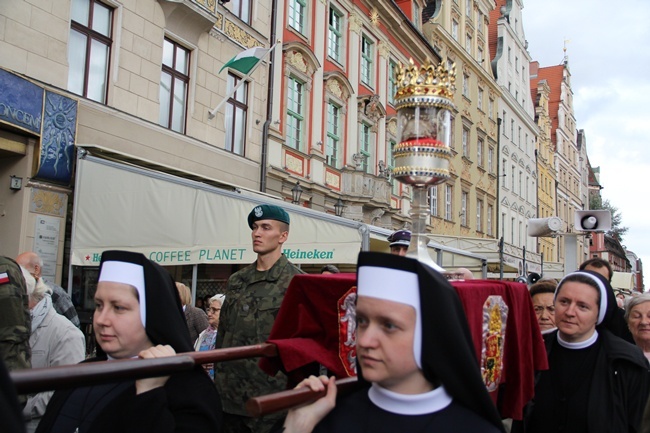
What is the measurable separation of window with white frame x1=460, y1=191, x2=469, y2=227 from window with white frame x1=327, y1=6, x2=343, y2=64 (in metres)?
13.9

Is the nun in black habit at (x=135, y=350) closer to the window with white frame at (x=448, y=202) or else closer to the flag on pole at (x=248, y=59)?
the flag on pole at (x=248, y=59)

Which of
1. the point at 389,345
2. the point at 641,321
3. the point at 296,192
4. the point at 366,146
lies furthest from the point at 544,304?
the point at 366,146

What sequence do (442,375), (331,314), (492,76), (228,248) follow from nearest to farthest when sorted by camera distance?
(442,375) → (331,314) → (228,248) → (492,76)

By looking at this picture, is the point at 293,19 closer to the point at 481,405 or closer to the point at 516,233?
the point at 481,405

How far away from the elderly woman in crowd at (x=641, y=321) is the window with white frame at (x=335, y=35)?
54.8 ft

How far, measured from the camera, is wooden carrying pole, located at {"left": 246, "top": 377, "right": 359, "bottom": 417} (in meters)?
1.71

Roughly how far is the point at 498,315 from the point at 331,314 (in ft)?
2.56

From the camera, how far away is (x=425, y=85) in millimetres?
3037

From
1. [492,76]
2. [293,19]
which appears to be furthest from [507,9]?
[293,19]

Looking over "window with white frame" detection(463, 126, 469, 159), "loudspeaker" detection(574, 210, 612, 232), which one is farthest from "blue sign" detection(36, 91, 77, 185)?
"window with white frame" detection(463, 126, 469, 159)

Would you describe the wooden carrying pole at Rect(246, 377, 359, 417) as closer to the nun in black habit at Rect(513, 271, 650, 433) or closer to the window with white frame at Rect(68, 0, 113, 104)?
the nun in black habit at Rect(513, 271, 650, 433)

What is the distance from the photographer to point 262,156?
16.2 meters

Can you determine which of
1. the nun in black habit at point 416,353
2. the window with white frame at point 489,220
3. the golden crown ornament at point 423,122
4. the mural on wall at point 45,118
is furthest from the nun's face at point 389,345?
the window with white frame at point 489,220

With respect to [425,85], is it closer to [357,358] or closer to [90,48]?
[357,358]
